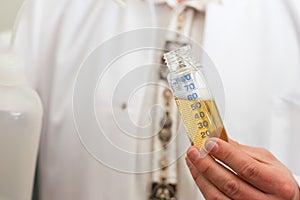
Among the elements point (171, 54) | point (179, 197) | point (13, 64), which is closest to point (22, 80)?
point (13, 64)

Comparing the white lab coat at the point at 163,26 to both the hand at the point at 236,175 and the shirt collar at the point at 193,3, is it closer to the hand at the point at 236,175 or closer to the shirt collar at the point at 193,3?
the shirt collar at the point at 193,3

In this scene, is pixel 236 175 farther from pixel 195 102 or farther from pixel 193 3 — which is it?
pixel 193 3

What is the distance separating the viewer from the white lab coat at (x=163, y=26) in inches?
25.6

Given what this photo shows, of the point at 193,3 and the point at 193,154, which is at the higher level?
the point at 193,3

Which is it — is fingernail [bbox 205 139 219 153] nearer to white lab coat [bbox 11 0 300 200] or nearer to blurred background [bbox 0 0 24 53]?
white lab coat [bbox 11 0 300 200]

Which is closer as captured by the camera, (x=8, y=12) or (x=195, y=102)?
(x=195, y=102)

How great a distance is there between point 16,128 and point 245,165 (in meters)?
0.24

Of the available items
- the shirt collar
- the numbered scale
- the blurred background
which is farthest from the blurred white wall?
the numbered scale

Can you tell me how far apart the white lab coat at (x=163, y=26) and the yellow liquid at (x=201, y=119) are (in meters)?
0.23

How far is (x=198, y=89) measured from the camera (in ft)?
1.39

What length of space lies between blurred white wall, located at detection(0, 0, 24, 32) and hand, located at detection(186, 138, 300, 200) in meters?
0.42

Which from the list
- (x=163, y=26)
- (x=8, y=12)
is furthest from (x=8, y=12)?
(x=163, y=26)

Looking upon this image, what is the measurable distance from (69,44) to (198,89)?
12.4 inches

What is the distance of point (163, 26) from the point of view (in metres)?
0.68
